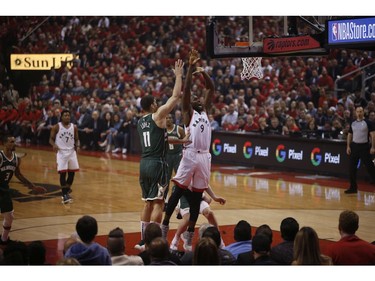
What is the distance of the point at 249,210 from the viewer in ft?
40.6

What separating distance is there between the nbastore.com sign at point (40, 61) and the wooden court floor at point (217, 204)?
764cm

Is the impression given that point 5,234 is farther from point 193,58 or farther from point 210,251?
point 210,251

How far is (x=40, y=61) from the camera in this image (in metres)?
26.3

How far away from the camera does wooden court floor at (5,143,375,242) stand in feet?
36.3

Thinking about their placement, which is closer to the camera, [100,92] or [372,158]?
[372,158]

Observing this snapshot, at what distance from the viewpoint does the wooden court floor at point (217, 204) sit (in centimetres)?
1107

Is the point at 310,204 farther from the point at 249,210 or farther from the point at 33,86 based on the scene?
the point at 33,86

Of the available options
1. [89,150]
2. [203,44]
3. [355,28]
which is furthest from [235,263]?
[203,44]

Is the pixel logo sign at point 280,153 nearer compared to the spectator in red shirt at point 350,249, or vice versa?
the spectator in red shirt at point 350,249

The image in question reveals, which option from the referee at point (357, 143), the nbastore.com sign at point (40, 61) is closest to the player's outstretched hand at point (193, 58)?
the referee at point (357, 143)

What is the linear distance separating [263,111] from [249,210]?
6729mm

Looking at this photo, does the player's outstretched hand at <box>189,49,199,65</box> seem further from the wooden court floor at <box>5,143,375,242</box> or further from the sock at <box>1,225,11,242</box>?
the sock at <box>1,225,11,242</box>

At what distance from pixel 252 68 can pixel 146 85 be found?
1177cm

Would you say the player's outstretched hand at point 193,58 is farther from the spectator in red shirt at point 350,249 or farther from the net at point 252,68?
the net at point 252,68
